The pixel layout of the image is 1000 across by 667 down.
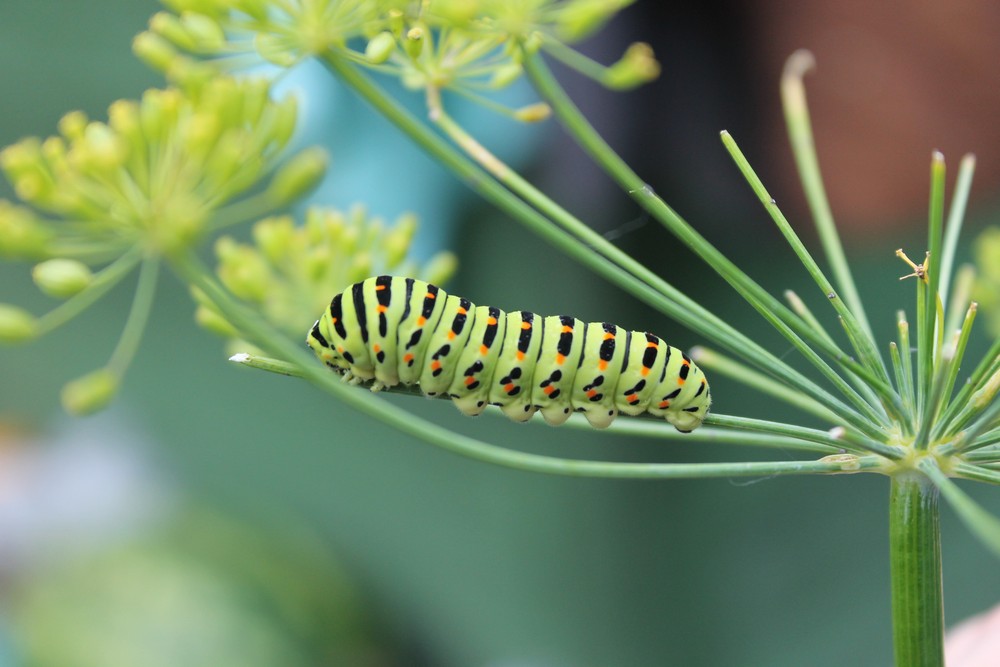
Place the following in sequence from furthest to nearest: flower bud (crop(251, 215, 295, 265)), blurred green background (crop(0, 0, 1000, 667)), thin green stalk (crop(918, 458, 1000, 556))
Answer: blurred green background (crop(0, 0, 1000, 667)) < flower bud (crop(251, 215, 295, 265)) < thin green stalk (crop(918, 458, 1000, 556))

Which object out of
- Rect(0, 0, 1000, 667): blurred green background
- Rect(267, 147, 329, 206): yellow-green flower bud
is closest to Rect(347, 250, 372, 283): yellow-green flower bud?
Rect(267, 147, 329, 206): yellow-green flower bud

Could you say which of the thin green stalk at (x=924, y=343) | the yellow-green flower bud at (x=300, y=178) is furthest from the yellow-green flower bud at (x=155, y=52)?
the thin green stalk at (x=924, y=343)

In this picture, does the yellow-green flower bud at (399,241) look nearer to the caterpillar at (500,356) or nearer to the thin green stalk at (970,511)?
the caterpillar at (500,356)

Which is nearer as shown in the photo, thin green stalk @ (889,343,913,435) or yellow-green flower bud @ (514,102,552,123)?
thin green stalk @ (889,343,913,435)

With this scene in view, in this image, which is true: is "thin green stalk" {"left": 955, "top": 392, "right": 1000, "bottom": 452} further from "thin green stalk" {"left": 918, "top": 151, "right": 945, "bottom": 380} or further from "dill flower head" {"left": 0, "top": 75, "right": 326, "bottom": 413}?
"dill flower head" {"left": 0, "top": 75, "right": 326, "bottom": 413}

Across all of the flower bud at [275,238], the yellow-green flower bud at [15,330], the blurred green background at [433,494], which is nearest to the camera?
the yellow-green flower bud at [15,330]

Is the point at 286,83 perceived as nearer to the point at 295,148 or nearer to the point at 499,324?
the point at 295,148
